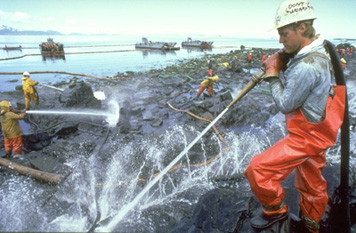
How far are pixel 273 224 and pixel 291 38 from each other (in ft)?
6.56

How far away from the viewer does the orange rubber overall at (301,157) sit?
1.87 metres

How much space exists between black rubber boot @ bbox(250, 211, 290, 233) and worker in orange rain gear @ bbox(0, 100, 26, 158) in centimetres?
743

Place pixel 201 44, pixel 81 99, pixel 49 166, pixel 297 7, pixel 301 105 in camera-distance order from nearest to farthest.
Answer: pixel 297 7 < pixel 301 105 < pixel 49 166 < pixel 81 99 < pixel 201 44

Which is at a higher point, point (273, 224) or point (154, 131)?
point (273, 224)

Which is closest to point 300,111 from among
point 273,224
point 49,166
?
point 273,224

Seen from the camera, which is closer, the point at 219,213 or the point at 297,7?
the point at 297,7

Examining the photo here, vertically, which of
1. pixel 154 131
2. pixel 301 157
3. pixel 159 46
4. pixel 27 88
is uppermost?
pixel 159 46

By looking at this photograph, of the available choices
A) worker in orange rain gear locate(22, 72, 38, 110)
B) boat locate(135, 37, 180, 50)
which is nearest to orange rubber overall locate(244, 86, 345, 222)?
worker in orange rain gear locate(22, 72, 38, 110)

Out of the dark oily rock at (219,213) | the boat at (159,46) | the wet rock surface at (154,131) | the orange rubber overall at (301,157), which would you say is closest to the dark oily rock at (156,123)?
the wet rock surface at (154,131)

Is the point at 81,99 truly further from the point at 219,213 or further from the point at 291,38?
the point at 291,38

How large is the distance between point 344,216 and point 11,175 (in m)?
7.20

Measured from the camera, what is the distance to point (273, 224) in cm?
221

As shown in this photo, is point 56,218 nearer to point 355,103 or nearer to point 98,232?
point 98,232

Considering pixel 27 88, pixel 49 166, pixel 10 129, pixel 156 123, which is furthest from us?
pixel 27 88
